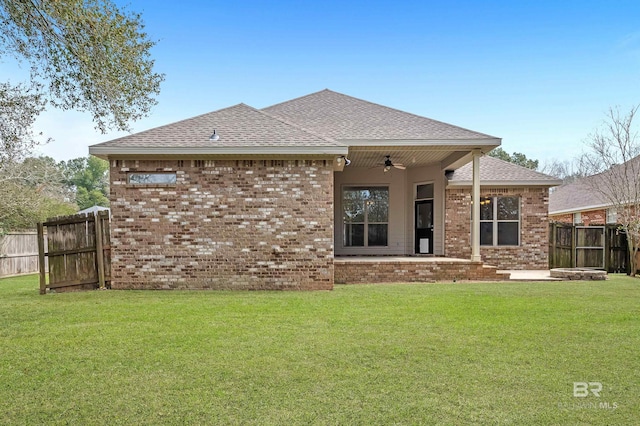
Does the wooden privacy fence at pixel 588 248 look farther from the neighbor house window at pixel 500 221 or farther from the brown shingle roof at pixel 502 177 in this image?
the brown shingle roof at pixel 502 177

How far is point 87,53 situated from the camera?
5.84 metres

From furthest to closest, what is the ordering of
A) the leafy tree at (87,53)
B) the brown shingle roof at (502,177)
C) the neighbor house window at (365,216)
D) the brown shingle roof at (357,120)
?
the neighbor house window at (365,216) < the brown shingle roof at (502,177) < the brown shingle roof at (357,120) < the leafy tree at (87,53)

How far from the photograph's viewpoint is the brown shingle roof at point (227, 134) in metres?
9.03

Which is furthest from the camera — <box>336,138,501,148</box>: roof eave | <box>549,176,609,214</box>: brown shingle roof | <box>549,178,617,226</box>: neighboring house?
<box>549,176,609,214</box>: brown shingle roof

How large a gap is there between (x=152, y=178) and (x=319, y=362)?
6583 millimetres

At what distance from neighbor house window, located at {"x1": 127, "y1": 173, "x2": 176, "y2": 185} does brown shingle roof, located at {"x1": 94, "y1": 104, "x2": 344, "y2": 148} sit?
2.08 feet

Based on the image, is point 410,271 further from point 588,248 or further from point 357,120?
point 588,248

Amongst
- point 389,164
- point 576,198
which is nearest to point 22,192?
point 389,164

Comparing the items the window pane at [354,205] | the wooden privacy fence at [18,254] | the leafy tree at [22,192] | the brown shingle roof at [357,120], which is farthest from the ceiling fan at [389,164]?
the wooden privacy fence at [18,254]

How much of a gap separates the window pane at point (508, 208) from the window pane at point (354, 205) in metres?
4.32

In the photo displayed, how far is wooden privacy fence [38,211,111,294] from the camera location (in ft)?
29.4

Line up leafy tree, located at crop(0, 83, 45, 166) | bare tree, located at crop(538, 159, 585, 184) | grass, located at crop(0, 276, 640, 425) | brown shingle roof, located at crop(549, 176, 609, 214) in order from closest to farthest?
1. grass, located at crop(0, 276, 640, 425)
2. leafy tree, located at crop(0, 83, 45, 166)
3. brown shingle roof, located at crop(549, 176, 609, 214)
4. bare tree, located at crop(538, 159, 585, 184)

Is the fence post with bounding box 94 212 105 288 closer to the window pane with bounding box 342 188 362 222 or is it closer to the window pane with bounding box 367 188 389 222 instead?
the window pane with bounding box 342 188 362 222

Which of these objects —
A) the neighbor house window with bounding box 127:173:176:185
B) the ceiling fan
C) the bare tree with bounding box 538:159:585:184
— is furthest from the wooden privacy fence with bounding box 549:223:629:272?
the bare tree with bounding box 538:159:585:184
